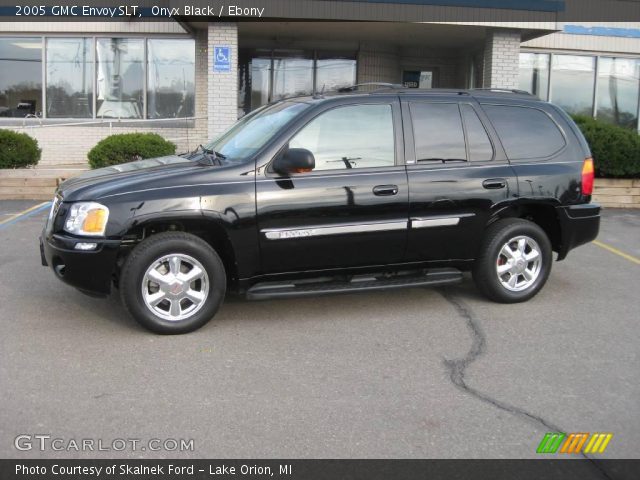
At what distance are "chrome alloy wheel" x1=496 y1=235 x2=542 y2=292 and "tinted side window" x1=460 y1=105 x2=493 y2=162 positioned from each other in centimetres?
79

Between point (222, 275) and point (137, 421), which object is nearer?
point (137, 421)

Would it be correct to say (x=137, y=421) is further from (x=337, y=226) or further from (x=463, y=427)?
(x=337, y=226)

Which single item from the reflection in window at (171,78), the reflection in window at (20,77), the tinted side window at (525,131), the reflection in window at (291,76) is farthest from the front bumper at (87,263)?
the reflection in window at (20,77)

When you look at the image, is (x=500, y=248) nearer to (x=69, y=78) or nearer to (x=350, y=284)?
(x=350, y=284)

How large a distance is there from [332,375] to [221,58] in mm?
10227

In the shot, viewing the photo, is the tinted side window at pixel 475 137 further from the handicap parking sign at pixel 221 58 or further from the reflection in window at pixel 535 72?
the reflection in window at pixel 535 72

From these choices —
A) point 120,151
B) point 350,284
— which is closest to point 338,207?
point 350,284

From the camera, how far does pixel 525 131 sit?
6.36 meters

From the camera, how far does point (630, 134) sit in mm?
12148

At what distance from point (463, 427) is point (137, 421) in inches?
70.9

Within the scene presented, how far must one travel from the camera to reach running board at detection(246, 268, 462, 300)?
5469 mm

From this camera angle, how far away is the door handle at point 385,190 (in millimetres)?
5664
